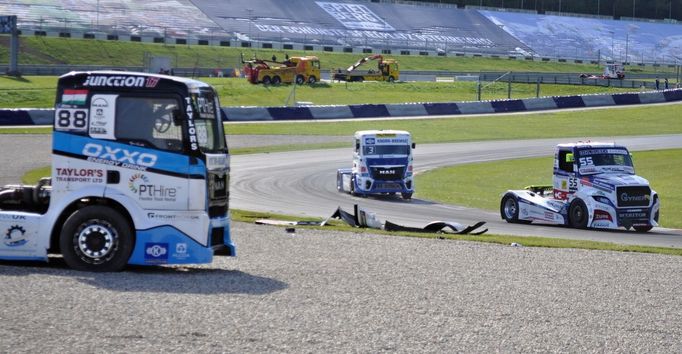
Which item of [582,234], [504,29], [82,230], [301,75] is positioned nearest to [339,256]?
[82,230]

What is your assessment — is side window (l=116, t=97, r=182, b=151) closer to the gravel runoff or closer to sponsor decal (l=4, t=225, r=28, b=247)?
the gravel runoff

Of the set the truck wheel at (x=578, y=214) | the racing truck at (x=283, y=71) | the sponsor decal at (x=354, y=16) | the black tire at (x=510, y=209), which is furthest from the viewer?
the sponsor decal at (x=354, y=16)

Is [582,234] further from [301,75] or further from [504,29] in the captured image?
[504,29]

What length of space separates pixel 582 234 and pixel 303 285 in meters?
12.0

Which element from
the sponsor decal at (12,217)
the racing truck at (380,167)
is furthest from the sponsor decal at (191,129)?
the racing truck at (380,167)

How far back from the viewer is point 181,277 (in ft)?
48.9

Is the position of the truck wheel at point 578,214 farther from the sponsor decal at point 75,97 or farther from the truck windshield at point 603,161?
the sponsor decal at point 75,97

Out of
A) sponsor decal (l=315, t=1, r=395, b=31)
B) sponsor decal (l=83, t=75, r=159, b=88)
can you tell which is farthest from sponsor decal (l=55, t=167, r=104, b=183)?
sponsor decal (l=315, t=1, r=395, b=31)

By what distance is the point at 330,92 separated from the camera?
7350 cm

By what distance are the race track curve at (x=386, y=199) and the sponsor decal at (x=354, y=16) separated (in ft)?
196

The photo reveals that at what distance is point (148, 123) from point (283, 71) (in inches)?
2408

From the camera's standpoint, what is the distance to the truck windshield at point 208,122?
14.8 m

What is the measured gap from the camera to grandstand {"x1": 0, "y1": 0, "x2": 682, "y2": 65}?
302ft

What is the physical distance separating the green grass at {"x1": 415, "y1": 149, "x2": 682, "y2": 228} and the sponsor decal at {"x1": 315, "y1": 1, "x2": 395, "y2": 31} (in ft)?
221
